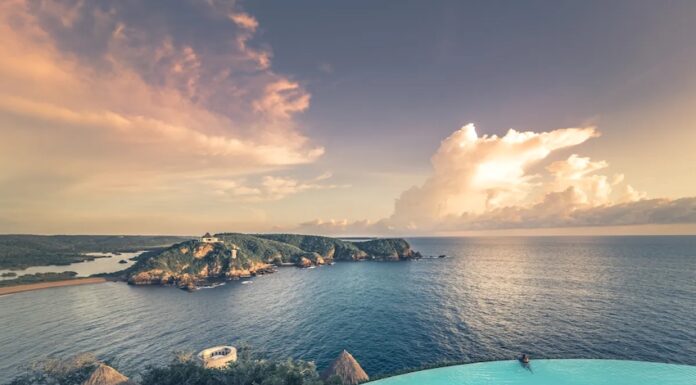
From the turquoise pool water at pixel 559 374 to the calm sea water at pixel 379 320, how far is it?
18.9 metres

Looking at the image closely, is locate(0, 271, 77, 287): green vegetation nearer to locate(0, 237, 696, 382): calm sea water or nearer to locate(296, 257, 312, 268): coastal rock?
locate(0, 237, 696, 382): calm sea water

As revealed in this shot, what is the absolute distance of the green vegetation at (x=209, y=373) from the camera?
2819 cm

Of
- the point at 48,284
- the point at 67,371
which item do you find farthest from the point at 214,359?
the point at 48,284

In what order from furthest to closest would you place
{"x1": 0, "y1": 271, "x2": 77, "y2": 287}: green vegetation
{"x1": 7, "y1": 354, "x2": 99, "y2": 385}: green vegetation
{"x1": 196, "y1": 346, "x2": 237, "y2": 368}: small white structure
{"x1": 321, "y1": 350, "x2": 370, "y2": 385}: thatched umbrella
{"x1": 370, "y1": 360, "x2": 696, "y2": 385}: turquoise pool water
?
{"x1": 0, "y1": 271, "x2": 77, "y2": 287}: green vegetation, {"x1": 196, "y1": 346, "x2": 237, "y2": 368}: small white structure, {"x1": 7, "y1": 354, "x2": 99, "y2": 385}: green vegetation, {"x1": 321, "y1": 350, "x2": 370, "y2": 385}: thatched umbrella, {"x1": 370, "y1": 360, "x2": 696, "y2": 385}: turquoise pool water

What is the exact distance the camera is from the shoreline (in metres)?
107

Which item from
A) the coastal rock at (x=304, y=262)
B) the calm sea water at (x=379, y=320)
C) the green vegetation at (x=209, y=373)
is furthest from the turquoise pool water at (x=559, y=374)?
the coastal rock at (x=304, y=262)

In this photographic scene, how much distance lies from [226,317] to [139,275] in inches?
2901

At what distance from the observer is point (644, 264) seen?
135750mm

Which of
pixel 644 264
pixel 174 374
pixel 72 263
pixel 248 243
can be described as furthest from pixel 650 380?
pixel 72 263

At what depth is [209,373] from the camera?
32.2 m

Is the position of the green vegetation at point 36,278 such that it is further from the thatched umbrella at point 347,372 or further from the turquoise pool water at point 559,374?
the turquoise pool water at point 559,374

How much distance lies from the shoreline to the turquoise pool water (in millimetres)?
151464

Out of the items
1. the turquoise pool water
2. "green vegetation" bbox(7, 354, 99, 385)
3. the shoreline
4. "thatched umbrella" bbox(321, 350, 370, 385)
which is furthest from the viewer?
the shoreline

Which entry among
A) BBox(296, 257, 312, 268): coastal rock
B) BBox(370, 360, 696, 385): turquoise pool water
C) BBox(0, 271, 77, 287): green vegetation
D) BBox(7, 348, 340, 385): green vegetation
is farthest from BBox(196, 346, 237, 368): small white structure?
BBox(0, 271, 77, 287): green vegetation
